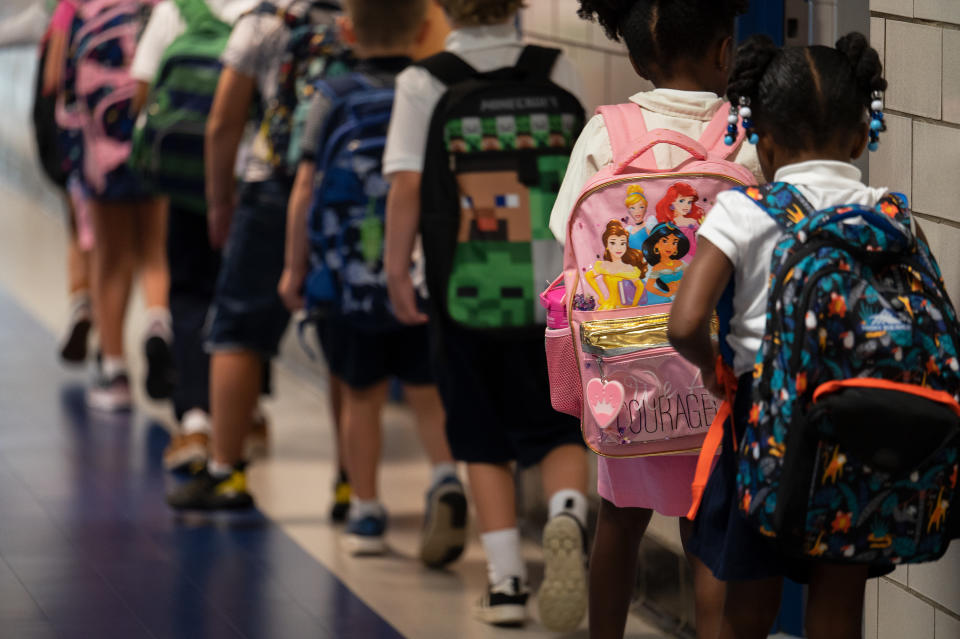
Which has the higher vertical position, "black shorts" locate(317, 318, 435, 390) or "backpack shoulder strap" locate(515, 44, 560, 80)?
"backpack shoulder strap" locate(515, 44, 560, 80)

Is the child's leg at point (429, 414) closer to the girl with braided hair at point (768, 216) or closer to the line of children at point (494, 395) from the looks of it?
the line of children at point (494, 395)

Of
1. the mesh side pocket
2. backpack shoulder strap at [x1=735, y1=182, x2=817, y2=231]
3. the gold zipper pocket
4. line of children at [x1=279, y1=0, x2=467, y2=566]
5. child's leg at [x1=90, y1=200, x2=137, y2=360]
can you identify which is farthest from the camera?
child's leg at [x1=90, y1=200, x2=137, y2=360]

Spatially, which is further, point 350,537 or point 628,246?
point 350,537

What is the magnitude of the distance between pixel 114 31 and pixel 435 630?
3.33m

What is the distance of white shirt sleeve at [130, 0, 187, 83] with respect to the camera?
607 cm

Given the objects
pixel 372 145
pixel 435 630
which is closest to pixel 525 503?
pixel 435 630

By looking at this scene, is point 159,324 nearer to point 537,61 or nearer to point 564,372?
point 537,61

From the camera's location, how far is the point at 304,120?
4898 mm

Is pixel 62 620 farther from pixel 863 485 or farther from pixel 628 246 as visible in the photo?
pixel 863 485

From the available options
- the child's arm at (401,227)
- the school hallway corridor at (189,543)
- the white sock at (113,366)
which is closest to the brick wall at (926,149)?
the school hallway corridor at (189,543)

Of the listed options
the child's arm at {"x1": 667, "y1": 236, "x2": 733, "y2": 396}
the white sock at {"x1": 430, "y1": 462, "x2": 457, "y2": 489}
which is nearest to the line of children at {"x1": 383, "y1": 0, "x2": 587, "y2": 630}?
the white sock at {"x1": 430, "y1": 462, "x2": 457, "y2": 489}


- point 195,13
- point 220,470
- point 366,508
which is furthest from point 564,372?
point 195,13

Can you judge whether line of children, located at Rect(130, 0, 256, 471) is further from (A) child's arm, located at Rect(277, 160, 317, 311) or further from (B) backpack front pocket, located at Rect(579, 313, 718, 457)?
(B) backpack front pocket, located at Rect(579, 313, 718, 457)

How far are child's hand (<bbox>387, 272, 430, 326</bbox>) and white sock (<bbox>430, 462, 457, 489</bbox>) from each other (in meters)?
0.68
